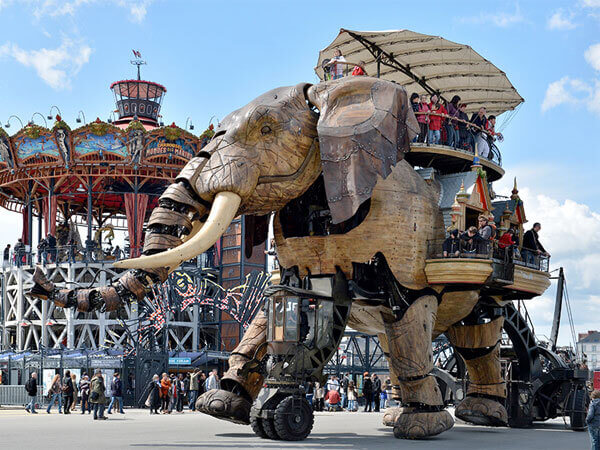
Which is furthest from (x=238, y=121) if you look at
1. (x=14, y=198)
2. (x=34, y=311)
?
(x=14, y=198)

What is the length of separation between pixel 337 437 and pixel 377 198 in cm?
372

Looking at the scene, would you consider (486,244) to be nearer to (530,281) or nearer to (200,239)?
(530,281)

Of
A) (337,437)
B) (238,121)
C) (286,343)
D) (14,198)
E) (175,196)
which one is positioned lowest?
(337,437)

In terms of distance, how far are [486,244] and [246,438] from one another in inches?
186

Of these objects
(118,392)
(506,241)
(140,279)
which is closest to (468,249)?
(506,241)

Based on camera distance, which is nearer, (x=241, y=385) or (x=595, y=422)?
(x=595, y=422)

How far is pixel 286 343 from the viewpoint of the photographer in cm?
1269

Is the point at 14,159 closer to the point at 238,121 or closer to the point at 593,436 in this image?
the point at 238,121

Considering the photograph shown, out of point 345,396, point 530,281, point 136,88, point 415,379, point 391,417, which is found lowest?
point 345,396

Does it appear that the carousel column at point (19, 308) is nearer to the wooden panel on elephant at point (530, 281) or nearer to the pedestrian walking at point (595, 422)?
the wooden panel on elephant at point (530, 281)

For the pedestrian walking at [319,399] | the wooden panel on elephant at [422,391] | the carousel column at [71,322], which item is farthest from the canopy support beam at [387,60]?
the carousel column at [71,322]

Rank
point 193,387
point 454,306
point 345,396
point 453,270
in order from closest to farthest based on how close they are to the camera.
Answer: point 453,270 < point 454,306 < point 193,387 < point 345,396

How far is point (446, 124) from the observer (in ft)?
51.3

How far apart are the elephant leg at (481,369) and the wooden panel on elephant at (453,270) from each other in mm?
2093
